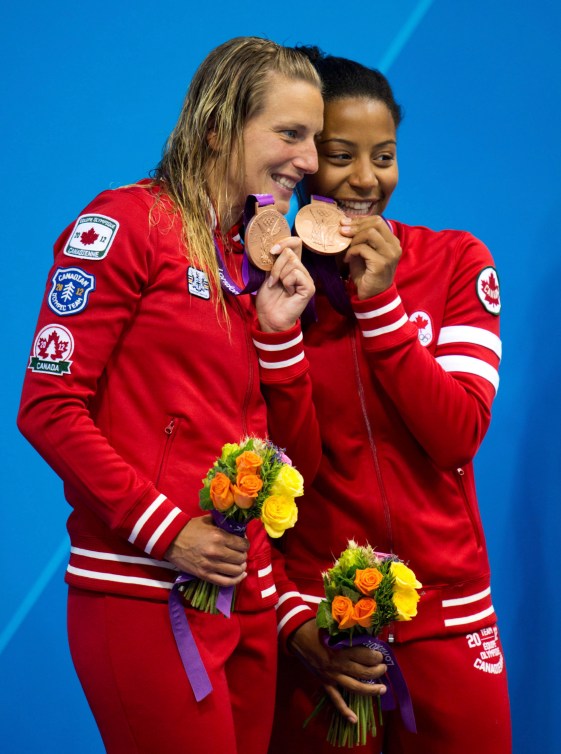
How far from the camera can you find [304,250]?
101 inches

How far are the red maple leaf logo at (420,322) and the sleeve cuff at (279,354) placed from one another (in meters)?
0.32

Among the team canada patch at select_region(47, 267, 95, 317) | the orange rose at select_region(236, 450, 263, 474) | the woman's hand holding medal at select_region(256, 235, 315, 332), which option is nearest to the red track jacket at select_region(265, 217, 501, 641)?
the woman's hand holding medal at select_region(256, 235, 315, 332)

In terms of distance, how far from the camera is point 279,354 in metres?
2.30

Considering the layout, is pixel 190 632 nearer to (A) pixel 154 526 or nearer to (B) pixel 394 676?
(A) pixel 154 526

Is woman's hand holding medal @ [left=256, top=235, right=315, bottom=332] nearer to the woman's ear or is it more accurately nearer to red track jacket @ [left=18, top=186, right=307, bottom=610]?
red track jacket @ [left=18, top=186, right=307, bottom=610]

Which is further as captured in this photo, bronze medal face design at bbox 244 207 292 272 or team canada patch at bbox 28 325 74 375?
bronze medal face design at bbox 244 207 292 272

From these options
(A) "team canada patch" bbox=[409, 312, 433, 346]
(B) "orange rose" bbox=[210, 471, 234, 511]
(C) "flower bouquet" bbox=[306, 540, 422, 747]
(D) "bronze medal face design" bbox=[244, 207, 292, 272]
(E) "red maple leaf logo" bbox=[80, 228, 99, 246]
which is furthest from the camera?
(A) "team canada patch" bbox=[409, 312, 433, 346]

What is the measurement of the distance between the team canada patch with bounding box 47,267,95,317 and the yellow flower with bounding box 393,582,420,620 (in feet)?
2.70

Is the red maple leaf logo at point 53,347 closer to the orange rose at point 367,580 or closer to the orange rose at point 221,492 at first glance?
the orange rose at point 221,492

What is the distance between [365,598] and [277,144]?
939 millimetres

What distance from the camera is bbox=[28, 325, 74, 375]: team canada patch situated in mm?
2018

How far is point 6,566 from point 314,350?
4.59 feet

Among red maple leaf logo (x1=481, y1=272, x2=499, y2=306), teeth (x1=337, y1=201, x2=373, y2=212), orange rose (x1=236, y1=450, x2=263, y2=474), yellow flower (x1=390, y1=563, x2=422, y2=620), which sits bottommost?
yellow flower (x1=390, y1=563, x2=422, y2=620)

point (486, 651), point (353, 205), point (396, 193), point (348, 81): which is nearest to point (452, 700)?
point (486, 651)
